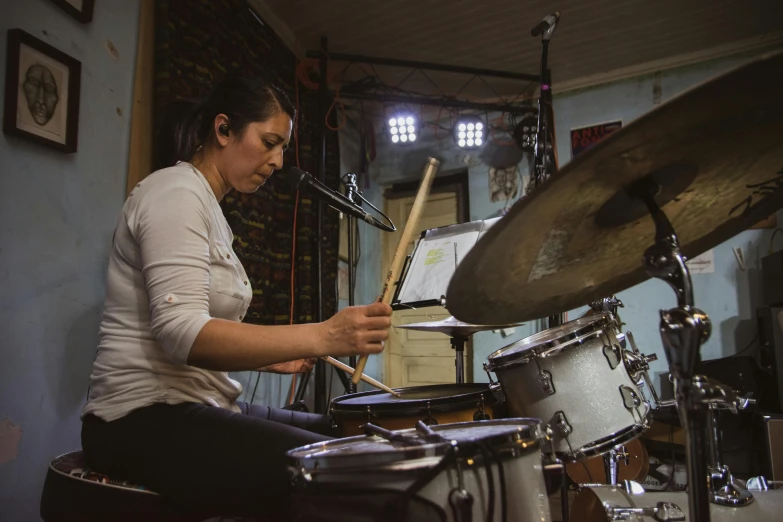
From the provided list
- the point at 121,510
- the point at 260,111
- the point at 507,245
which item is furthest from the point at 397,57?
the point at 121,510

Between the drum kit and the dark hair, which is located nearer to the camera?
the drum kit

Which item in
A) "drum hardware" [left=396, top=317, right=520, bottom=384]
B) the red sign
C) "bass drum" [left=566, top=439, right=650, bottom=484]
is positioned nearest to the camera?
"drum hardware" [left=396, top=317, right=520, bottom=384]

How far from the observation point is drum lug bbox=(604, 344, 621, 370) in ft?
4.56

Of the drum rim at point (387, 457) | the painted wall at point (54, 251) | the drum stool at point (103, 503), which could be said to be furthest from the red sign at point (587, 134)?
the drum stool at point (103, 503)

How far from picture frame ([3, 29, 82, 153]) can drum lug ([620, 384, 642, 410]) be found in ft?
5.84

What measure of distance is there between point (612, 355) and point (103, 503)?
1.26 metres

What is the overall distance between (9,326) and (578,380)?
1547 millimetres

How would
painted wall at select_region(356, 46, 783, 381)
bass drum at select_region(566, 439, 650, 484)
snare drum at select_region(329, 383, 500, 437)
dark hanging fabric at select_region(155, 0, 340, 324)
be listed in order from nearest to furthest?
snare drum at select_region(329, 383, 500, 437) < dark hanging fabric at select_region(155, 0, 340, 324) < bass drum at select_region(566, 439, 650, 484) < painted wall at select_region(356, 46, 783, 381)

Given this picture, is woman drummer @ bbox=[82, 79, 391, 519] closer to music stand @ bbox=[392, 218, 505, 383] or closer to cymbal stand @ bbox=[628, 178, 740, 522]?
cymbal stand @ bbox=[628, 178, 740, 522]

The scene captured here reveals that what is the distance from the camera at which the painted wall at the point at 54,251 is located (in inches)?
52.4

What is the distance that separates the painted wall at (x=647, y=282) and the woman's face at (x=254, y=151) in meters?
2.69

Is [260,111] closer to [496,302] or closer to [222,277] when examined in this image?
[222,277]

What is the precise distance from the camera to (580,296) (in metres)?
1.09

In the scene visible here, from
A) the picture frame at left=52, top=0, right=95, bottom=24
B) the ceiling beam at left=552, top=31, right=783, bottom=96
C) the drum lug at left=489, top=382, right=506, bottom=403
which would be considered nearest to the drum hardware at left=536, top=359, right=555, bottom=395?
the drum lug at left=489, top=382, right=506, bottom=403
